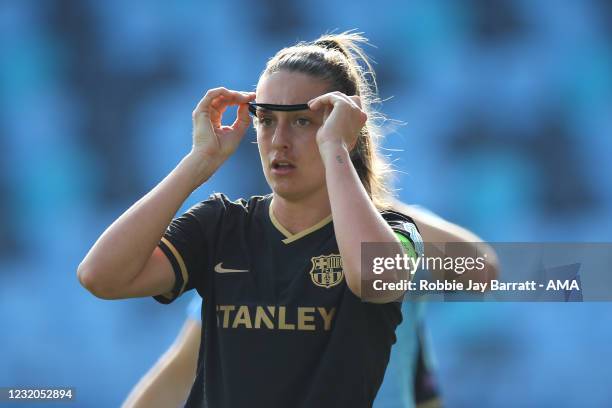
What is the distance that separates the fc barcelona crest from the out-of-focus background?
226 centimetres

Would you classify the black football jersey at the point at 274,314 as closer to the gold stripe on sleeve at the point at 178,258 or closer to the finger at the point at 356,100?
the gold stripe on sleeve at the point at 178,258

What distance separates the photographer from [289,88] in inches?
80.0

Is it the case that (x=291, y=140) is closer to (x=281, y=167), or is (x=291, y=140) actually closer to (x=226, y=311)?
(x=281, y=167)

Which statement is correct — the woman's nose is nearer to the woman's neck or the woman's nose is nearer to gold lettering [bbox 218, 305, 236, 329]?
the woman's neck

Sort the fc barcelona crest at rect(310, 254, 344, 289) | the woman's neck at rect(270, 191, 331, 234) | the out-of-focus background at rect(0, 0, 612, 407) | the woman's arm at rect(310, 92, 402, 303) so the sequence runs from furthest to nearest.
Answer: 1. the out-of-focus background at rect(0, 0, 612, 407)
2. the woman's neck at rect(270, 191, 331, 234)
3. the fc barcelona crest at rect(310, 254, 344, 289)
4. the woman's arm at rect(310, 92, 402, 303)

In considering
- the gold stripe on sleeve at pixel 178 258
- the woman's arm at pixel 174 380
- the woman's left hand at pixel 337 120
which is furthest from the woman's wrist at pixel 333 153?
the woman's arm at pixel 174 380

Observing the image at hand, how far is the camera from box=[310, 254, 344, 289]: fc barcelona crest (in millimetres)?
1928

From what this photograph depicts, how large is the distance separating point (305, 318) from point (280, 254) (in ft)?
0.58

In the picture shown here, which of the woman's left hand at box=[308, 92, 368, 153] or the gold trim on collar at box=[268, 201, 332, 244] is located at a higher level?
the woman's left hand at box=[308, 92, 368, 153]

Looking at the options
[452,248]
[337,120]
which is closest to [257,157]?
[452,248]

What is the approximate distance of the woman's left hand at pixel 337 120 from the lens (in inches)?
76.0

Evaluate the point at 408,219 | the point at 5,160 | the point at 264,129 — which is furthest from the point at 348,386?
the point at 5,160

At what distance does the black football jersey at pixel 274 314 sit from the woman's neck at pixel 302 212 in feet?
0.07

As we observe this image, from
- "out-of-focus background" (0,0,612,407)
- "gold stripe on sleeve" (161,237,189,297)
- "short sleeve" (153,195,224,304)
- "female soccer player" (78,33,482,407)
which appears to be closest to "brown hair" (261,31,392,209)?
"female soccer player" (78,33,482,407)
